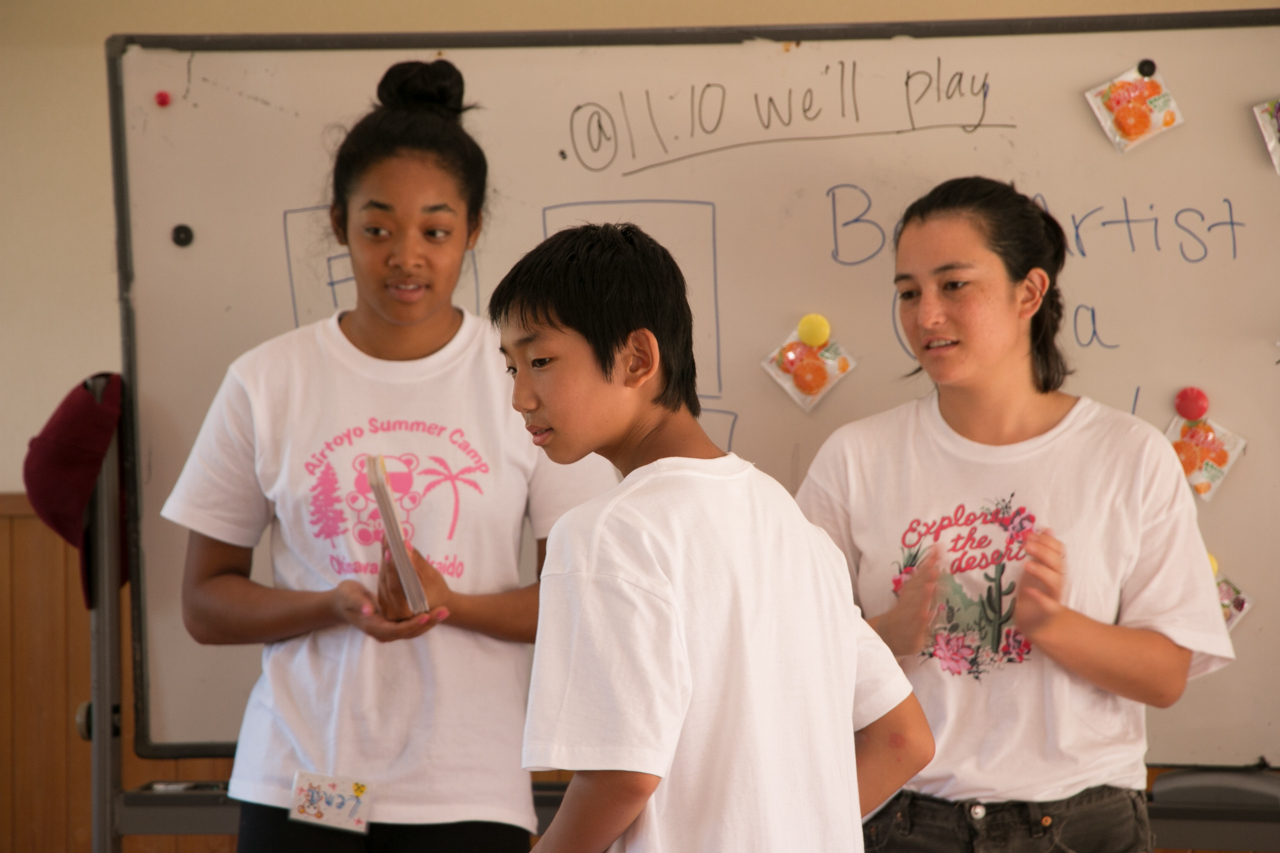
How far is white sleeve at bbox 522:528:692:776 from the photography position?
0.76m

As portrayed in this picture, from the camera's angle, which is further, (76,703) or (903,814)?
(76,703)

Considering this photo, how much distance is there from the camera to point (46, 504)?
1.82 metres

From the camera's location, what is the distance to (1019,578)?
1.43 m

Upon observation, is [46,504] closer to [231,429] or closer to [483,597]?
[231,429]

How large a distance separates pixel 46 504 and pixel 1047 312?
1.76 meters

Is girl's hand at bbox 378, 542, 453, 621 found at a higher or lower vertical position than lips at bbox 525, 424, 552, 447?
lower

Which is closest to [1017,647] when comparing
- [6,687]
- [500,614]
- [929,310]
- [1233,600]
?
[929,310]

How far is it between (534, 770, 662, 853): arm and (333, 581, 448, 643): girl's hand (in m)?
0.59

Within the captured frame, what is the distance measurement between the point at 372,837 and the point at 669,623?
85cm

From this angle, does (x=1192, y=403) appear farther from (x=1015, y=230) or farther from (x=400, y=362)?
(x=400, y=362)

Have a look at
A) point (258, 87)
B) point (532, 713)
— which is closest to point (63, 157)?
point (258, 87)

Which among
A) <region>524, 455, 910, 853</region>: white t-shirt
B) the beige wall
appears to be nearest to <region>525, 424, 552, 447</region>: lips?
<region>524, 455, 910, 853</region>: white t-shirt

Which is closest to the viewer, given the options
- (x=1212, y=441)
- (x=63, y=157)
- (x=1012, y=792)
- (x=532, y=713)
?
(x=532, y=713)

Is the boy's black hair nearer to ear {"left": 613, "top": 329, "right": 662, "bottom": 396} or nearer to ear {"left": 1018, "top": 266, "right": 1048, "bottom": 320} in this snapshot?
ear {"left": 613, "top": 329, "right": 662, "bottom": 396}
